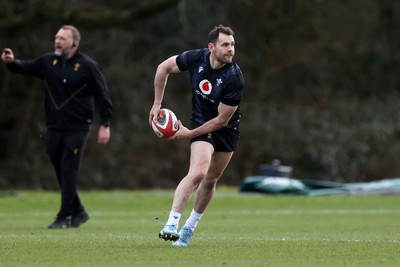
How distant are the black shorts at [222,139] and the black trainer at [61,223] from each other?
3941mm

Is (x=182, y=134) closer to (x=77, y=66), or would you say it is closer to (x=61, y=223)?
(x=61, y=223)

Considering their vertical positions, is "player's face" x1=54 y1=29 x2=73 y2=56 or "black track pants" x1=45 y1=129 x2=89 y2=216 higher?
"player's face" x1=54 y1=29 x2=73 y2=56

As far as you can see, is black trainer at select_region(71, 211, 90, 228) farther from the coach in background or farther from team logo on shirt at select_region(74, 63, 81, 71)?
team logo on shirt at select_region(74, 63, 81, 71)

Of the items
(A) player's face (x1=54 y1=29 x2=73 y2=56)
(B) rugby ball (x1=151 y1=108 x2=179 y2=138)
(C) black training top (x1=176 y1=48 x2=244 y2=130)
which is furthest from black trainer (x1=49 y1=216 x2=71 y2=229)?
(B) rugby ball (x1=151 y1=108 x2=179 y2=138)

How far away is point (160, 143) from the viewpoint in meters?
33.5

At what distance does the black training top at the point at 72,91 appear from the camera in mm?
14406

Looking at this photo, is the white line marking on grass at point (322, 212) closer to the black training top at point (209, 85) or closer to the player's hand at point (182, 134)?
the black training top at point (209, 85)

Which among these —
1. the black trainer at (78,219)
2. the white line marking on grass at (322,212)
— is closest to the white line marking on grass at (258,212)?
the white line marking on grass at (322,212)

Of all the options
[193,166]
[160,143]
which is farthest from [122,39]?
[193,166]

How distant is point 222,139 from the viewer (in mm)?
10836

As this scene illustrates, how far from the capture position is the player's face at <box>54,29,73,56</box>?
564 inches

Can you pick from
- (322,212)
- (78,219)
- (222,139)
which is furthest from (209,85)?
(322,212)

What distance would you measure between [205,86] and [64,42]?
405cm

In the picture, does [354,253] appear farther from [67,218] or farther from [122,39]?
[122,39]
